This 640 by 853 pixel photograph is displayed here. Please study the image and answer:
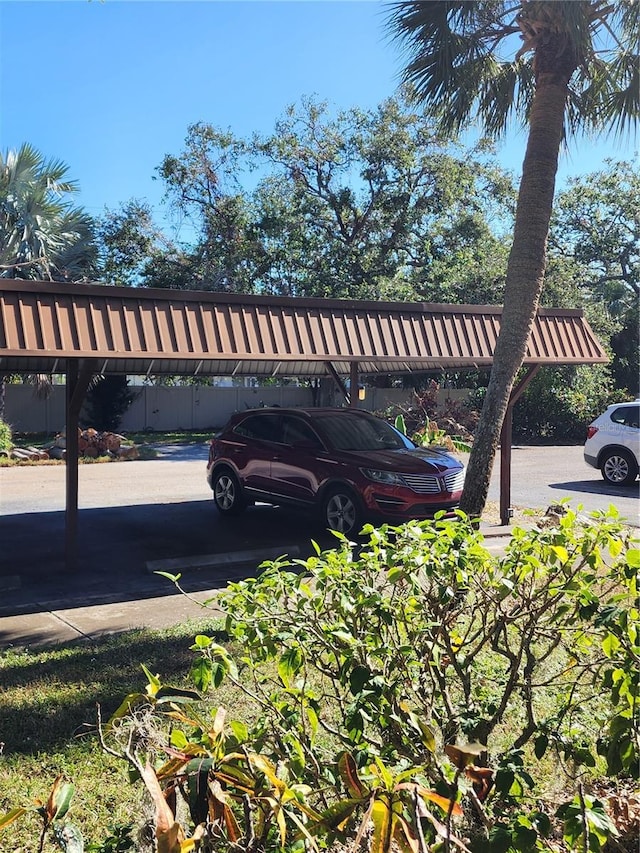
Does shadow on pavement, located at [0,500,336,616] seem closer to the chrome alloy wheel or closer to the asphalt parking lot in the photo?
the asphalt parking lot

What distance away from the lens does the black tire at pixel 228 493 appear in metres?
12.0

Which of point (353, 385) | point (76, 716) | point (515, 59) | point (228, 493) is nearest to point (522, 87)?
point (515, 59)

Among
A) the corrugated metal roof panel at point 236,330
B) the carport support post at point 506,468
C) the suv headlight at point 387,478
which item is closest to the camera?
the corrugated metal roof panel at point 236,330

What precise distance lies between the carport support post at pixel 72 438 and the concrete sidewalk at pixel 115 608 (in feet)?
2.80

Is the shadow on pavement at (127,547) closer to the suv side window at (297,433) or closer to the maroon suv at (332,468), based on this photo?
the maroon suv at (332,468)

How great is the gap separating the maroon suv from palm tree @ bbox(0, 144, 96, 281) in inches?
423

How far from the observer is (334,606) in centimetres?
273

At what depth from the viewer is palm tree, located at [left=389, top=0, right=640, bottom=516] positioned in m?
8.53

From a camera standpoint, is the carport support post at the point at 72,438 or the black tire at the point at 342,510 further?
the black tire at the point at 342,510

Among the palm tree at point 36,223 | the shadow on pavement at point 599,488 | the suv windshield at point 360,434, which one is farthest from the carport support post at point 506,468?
the palm tree at point 36,223

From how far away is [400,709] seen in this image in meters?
2.64

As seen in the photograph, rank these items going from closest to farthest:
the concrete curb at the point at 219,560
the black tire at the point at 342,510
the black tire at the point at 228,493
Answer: the concrete curb at the point at 219,560 → the black tire at the point at 342,510 → the black tire at the point at 228,493

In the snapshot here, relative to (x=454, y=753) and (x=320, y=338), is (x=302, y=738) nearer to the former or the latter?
(x=454, y=753)

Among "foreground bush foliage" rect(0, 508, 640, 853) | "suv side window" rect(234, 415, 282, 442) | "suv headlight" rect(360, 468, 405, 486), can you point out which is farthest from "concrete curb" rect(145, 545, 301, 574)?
"foreground bush foliage" rect(0, 508, 640, 853)
